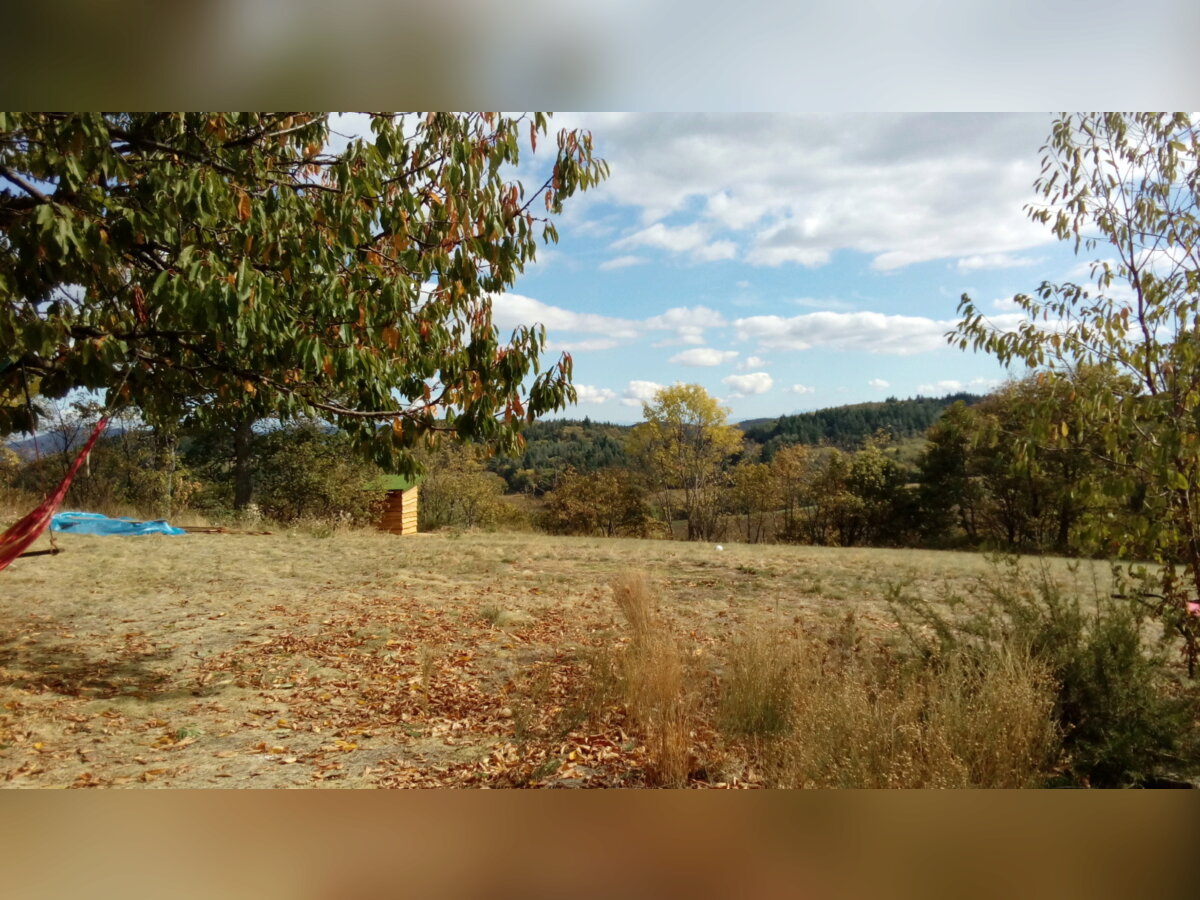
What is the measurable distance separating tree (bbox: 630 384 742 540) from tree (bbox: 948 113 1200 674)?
10.6 m

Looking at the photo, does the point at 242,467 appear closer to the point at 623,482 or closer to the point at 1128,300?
the point at 623,482

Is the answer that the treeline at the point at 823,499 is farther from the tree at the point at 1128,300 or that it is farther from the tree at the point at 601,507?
the tree at the point at 1128,300

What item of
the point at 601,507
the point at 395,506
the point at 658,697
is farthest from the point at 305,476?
the point at 658,697

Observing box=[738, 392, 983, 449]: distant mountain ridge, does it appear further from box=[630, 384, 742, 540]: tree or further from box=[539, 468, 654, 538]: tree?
box=[539, 468, 654, 538]: tree

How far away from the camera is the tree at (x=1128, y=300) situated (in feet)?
8.21

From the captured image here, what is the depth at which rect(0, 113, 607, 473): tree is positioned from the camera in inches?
90.3

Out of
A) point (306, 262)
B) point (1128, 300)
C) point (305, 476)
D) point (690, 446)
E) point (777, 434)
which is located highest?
point (777, 434)

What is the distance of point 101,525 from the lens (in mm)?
7961

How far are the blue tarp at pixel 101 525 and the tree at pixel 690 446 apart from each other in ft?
24.7

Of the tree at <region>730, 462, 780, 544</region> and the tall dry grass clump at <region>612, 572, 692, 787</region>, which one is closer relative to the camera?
the tall dry grass clump at <region>612, 572, 692, 787</region>

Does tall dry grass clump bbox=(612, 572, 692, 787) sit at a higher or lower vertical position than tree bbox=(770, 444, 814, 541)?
lower

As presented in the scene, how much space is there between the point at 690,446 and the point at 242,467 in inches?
302

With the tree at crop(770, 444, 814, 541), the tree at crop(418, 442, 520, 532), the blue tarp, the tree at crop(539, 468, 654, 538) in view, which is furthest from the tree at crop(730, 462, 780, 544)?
the blue tarp
